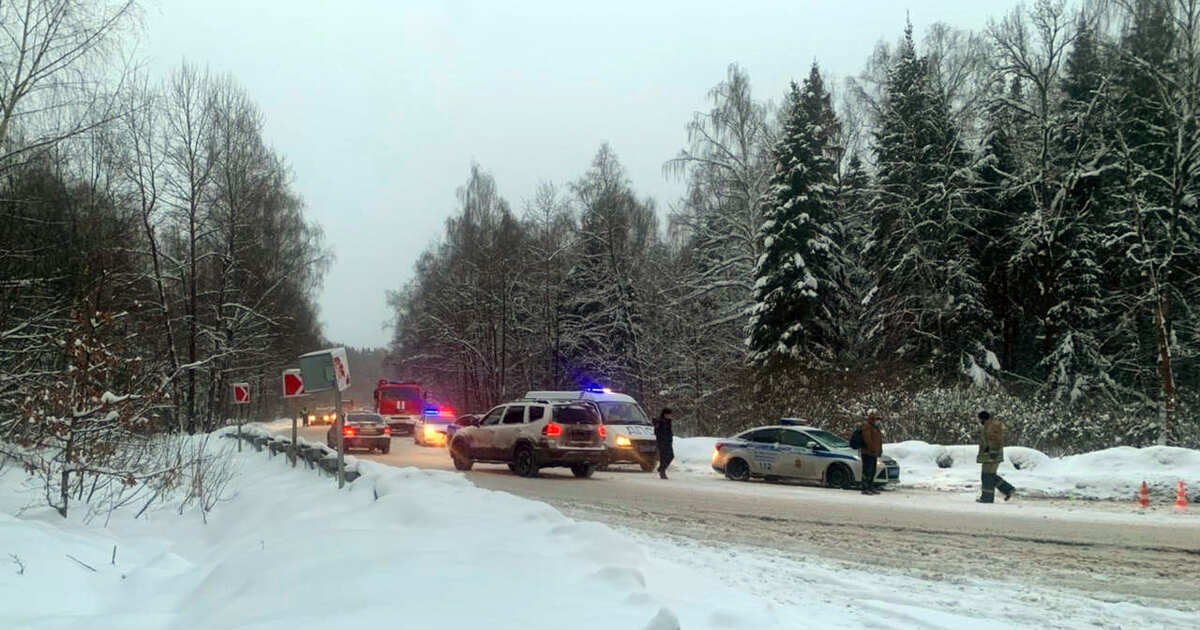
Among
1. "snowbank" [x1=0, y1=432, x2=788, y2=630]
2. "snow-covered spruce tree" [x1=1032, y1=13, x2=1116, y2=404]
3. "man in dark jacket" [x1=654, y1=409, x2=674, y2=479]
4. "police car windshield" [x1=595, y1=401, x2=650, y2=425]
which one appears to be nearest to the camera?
"snowbank" [x1=0, y1=432, x2=788, y2=630]

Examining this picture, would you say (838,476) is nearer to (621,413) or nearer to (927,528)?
(621,413)

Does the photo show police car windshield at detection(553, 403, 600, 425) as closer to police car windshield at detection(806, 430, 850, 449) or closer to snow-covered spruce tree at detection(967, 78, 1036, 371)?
police car windshield at detection(806, 430, 850, 449)

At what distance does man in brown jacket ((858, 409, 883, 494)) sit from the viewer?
18.6 meters

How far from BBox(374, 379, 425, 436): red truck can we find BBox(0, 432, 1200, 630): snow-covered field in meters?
38.4

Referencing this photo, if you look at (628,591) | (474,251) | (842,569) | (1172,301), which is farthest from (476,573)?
(474,251)

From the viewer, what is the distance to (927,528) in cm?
1273

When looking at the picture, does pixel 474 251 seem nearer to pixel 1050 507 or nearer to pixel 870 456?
pixel 870 456

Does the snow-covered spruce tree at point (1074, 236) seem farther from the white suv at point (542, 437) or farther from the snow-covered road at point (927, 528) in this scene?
the white suv at point (542, 437)

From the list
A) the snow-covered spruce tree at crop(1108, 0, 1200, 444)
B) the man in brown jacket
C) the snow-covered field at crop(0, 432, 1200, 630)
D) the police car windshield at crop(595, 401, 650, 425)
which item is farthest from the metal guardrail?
the snow-covered spruce tree at crop(1108, 0, 1200, 444)

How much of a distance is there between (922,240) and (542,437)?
873 inches

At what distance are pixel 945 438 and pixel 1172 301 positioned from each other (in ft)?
39.7

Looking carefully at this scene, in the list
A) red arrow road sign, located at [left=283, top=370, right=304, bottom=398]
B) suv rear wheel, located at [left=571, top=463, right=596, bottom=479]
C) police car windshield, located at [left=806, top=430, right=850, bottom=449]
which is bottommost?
suv rear wheel, located at [left=571, top=463, right=596, bottom=479]

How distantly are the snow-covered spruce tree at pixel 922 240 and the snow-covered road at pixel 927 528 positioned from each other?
1745cm

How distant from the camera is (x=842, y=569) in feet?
31.2
